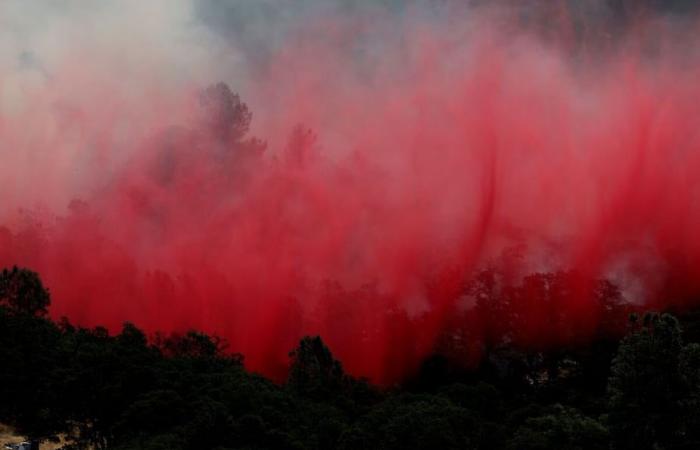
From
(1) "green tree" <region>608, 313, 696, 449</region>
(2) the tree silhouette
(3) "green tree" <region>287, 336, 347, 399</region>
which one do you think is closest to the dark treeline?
(1) "green tree" <region>608, 313, 696, 449</region>

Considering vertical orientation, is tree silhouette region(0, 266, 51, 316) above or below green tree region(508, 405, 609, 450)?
above

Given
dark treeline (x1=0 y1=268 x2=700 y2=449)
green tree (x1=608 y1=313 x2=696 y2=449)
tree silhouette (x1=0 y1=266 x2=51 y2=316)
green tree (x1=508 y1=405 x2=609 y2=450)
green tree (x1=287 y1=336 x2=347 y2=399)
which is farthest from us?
green tree (x1=287 y1=336 x2=347 y2=399)

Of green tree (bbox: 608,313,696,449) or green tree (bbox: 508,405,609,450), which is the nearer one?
green tree (bbox: 608,313,696,449)

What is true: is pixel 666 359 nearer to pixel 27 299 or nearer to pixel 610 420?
pixel 610 420

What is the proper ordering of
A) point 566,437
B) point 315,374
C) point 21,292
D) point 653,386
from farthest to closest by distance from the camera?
point 315,374 → point 21,292 → point 566,437 → point 653,386

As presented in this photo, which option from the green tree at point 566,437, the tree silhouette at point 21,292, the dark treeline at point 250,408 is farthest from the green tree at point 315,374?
the green tree at point 566,437

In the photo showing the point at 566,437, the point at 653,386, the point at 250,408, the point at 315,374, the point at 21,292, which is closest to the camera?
the point at 653,386

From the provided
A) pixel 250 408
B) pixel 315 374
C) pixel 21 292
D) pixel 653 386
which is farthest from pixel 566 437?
pixel 21 292

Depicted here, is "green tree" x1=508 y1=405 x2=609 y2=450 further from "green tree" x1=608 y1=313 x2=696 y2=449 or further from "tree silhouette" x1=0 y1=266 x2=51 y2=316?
"tree silhouette" x1=0 y1=266 x2=51 y2=316

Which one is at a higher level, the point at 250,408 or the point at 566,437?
the point at 250,408

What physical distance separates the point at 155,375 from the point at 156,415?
16.1 meters

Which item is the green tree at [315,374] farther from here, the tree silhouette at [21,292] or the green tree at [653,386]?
the green tree at [653,386]

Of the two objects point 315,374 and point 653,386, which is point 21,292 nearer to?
point 315,374

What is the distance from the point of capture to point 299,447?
90375mm
